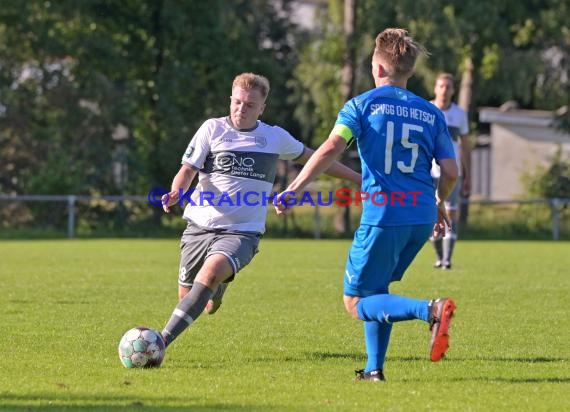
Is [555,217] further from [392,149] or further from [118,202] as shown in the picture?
[392,149]

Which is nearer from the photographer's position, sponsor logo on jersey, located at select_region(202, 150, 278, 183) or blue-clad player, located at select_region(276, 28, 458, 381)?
blue-clad player, located at select_region(276, 28, 458, 381)

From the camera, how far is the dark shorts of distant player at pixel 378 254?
6.40m

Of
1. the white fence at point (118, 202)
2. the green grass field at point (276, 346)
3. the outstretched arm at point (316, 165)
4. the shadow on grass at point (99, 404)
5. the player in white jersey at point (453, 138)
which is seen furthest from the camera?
the white fence at point (118, 202)

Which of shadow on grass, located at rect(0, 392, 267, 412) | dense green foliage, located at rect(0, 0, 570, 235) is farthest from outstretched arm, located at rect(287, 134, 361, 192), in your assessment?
dense green foliage, located at rect(0, 0, 570, 235)

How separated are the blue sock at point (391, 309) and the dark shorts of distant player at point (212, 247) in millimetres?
1166

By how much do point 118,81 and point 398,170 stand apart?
2427cm

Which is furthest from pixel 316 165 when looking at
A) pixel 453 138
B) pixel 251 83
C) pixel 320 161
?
pixel 453 138

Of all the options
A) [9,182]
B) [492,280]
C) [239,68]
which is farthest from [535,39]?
[492,280]

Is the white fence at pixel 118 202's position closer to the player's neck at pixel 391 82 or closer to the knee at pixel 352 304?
the knee at pixel 352 304

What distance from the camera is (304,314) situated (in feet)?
→ 33.8

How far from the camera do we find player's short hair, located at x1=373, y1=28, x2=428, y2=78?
6.37 meters

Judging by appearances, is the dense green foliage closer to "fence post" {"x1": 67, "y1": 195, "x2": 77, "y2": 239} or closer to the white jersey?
"fence post" {"x1": 67, "y1": 195, "x2": 77, "y2": 239}

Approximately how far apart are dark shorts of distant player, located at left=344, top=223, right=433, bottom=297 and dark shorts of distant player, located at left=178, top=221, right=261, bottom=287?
1.00 m

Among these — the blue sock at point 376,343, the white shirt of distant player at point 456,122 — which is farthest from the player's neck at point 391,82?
the white shirt of distant player at point 456,122
